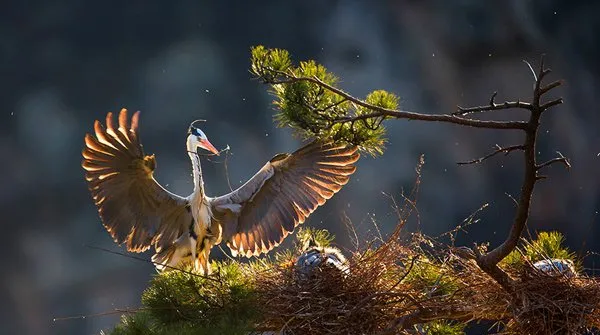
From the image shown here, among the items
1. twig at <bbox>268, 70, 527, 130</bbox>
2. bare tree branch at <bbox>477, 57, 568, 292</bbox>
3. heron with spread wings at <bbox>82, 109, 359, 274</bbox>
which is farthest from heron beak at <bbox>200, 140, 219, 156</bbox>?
bare tree branch at <bbox>477, 57, 568, 292</bbox>

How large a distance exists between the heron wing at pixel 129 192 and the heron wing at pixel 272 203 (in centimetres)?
13

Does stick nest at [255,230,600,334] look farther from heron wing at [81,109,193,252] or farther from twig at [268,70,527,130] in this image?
heron wing at [81,109,193,252]

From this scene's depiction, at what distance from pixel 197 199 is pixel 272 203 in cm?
21

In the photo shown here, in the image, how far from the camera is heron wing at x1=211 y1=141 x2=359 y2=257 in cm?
289

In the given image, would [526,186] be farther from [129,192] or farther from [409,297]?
[129,192]

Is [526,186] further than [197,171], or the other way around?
[197,171]

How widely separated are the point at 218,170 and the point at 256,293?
234 cm

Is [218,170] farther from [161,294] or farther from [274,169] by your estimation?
[161,294]

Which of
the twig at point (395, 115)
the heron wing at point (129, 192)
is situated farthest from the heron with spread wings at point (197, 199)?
the twig at point (395, 115)

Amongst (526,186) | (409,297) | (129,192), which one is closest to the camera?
(526,186)

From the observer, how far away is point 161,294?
6.75 feet

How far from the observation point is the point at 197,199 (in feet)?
9.47

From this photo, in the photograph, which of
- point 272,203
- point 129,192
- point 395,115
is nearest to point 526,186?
point 395,115

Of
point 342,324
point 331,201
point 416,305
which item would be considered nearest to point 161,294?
point 342,324
